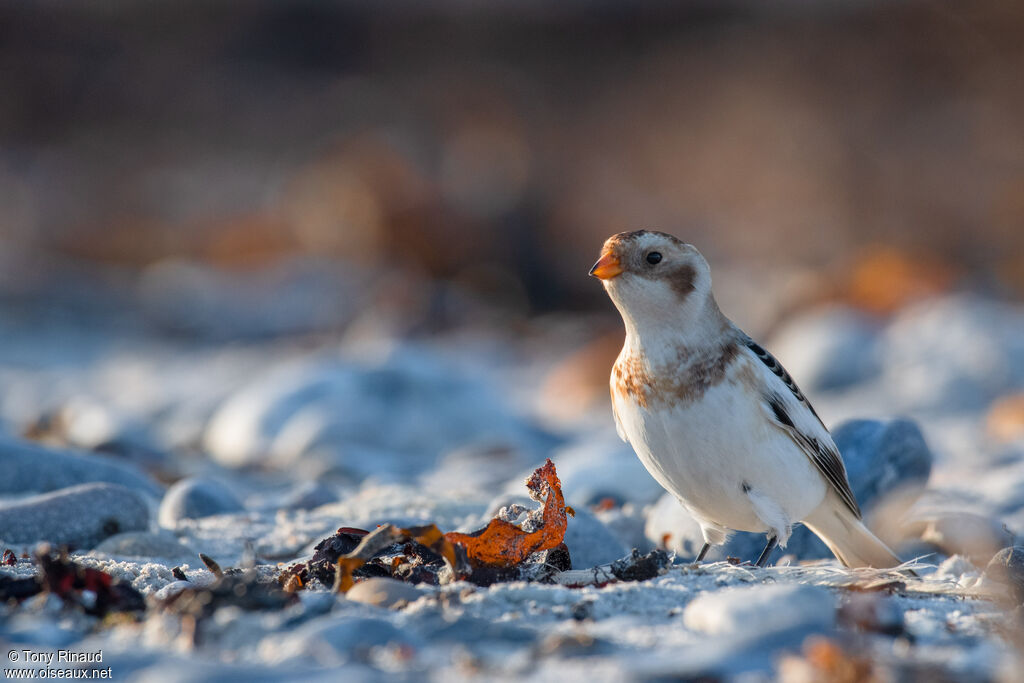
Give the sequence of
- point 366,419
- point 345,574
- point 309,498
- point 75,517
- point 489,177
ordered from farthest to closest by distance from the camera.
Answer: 1. point 489,177
2. point 366,419
3. point 309,498
4. point 75,517
5. point 345,574

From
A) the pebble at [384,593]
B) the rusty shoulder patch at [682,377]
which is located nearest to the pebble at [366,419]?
the rusty shoulder patch at [682,377]

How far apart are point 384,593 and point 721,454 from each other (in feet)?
3.86

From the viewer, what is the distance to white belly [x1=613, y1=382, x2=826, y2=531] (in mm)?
3355

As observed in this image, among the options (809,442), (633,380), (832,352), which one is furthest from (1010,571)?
(832,352)

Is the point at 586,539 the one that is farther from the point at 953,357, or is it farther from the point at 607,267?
the point at 953,357

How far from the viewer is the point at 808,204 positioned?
17.3 m

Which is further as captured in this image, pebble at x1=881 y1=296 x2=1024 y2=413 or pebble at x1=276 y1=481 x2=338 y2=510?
pebble at x1=881 y1=296 x2=1024 y2=413

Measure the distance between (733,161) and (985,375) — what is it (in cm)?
1139

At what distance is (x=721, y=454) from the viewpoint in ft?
11.0

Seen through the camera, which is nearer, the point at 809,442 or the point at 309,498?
the point at 809,442

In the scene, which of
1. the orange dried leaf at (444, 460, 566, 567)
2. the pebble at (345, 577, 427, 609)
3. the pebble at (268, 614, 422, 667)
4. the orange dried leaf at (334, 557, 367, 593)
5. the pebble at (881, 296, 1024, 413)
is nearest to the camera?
the pebble at (268, 614, 422, 667)

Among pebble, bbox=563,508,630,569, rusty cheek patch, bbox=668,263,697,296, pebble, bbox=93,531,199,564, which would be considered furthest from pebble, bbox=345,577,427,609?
rusty cheek patch, bbox=668,263,697,296

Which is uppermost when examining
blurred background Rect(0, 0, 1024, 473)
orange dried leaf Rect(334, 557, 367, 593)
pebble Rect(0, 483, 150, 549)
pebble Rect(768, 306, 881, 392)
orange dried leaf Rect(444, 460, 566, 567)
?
blurred background Rect(0, 0, 1024, 473)

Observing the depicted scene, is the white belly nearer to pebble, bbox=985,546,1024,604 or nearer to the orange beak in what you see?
the orange beak
